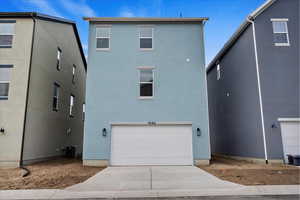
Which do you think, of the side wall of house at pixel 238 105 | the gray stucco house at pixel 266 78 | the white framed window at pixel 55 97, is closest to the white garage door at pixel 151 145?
the side wall of house at pixel 238 105

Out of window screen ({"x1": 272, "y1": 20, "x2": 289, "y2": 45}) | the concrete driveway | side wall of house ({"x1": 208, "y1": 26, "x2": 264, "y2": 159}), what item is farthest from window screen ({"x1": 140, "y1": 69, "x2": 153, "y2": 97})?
window screen ({"x1": 272, "y1": 20, "x2": 289, "y2": 45})

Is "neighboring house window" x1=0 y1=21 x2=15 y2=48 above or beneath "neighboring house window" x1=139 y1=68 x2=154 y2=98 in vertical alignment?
above

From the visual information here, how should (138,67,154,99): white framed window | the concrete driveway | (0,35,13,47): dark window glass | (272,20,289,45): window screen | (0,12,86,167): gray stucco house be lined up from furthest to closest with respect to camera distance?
(272,20,289,45): window screen, (138,67,154,99): white framed window, (0,35,13,47): dark window glass, (0,12,86,167): gray stucco house, the concrete driveway

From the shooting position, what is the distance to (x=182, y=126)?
445 inches

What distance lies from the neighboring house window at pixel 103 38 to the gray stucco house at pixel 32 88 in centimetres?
364

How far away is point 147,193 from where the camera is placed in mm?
5848

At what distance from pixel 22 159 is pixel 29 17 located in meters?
8.14

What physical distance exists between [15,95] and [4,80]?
3.84ft

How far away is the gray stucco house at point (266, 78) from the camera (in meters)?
11.1

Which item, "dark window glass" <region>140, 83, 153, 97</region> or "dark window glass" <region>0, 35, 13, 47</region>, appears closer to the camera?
"dark window glass" <region>0, 35, 13, 47</region>

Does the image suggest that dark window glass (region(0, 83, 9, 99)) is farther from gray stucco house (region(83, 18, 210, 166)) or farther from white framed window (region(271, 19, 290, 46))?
white framed window (region(271, 19, 290, 46))

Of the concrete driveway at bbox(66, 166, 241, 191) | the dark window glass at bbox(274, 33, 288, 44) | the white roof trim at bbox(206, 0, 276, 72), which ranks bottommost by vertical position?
the concrete driveway at bbox(66, 166, 241, 191)

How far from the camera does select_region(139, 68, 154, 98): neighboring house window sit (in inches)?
461

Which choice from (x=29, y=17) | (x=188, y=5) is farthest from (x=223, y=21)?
(x=29, y=17)
